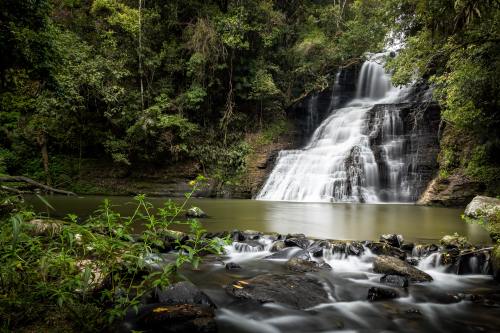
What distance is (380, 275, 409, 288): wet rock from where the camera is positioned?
445 cm

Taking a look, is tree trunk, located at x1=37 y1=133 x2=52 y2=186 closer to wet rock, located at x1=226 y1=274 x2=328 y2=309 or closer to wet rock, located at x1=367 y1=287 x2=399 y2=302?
wet rock, located at x1=226 y1=274 x2=328 y2=309

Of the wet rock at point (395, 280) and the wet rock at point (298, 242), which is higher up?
the wet rock at point (298, 242)

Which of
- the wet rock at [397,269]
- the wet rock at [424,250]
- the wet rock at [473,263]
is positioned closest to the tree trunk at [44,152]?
the wet rock at [397,269]

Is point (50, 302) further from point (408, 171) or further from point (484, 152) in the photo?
point (408, 171)

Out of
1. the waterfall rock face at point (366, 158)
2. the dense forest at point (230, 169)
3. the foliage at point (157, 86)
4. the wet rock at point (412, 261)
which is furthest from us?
the foliage at point (157, 86)

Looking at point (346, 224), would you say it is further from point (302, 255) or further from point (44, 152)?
point (44, 152)

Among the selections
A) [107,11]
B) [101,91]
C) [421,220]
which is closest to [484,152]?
[421,220]

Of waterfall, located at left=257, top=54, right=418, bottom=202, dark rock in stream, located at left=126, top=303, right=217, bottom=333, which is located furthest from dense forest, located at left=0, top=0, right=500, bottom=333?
waterfall, located at left=257, top=54, right=418, bottom=202

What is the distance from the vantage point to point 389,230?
755 centimetres

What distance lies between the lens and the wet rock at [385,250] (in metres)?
5.52

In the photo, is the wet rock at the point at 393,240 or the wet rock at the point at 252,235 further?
the wet rock at the point at 252,235

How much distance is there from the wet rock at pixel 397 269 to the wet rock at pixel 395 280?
168 mm

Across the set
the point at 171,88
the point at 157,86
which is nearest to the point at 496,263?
the point at 171,88

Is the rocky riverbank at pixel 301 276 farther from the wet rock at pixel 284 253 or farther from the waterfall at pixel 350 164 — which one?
the waterfall at pixel 350 164
